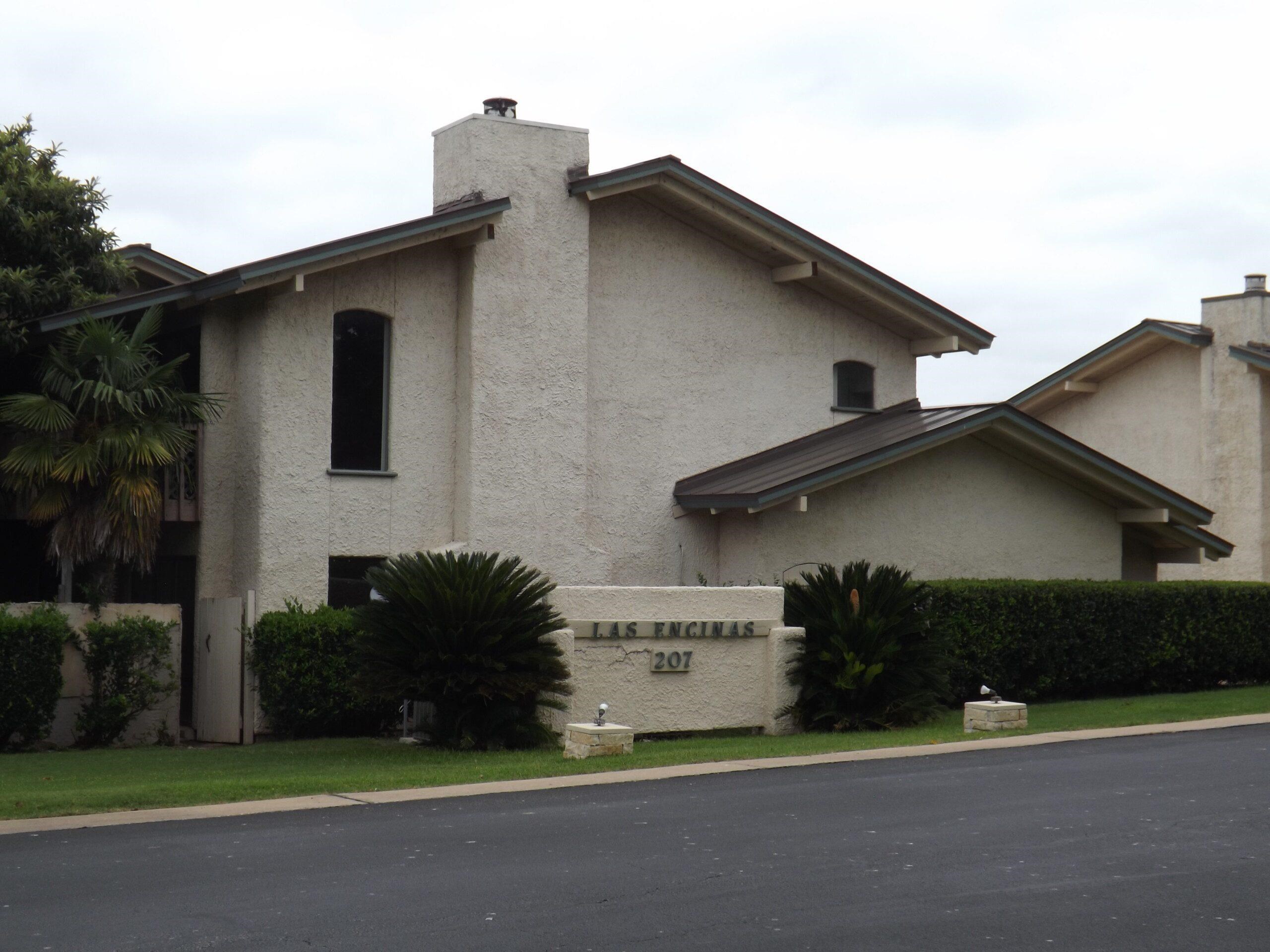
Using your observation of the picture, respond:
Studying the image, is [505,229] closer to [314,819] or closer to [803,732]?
[803,732]

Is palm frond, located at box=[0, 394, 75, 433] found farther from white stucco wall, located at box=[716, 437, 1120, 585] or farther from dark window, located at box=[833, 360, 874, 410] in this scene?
dark window, located at box=[833, 360, 874, 410]

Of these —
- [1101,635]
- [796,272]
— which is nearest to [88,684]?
[796,272]

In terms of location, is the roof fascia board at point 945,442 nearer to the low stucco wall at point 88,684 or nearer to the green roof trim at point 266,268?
the green roof trim at point 266,268

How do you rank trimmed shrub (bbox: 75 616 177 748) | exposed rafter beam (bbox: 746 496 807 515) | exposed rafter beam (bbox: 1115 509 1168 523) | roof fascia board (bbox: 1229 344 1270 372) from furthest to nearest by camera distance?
1. roof fascia board (bbox: 1229 344 1270 372)
2. exposed rafter beam (bbox: 1115 509 1168 523)
3. exposed rafter beam (bbox: 746 496 807 515)
4. trimmed shrub (bbox: 75 616 177 748)

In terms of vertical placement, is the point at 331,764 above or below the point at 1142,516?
below

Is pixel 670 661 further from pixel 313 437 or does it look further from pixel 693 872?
pixel 693 872

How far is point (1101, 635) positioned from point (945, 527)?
2.63 meters

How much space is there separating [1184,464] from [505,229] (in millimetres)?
15450

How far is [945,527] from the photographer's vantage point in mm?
21438

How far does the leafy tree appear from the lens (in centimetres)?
1941

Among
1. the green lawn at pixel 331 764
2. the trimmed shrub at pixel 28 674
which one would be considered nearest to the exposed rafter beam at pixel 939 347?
the green lawn at pixel 331 764

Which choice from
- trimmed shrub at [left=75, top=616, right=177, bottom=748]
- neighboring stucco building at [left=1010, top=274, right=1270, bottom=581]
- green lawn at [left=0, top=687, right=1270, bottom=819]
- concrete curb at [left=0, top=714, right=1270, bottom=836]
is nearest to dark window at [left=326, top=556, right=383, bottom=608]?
green lawn at [left=0, top=687, right=1270, bottom=819]

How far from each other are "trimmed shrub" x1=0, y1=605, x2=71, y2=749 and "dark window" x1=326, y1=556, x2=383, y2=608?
382cm

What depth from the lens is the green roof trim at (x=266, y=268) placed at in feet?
58.2
